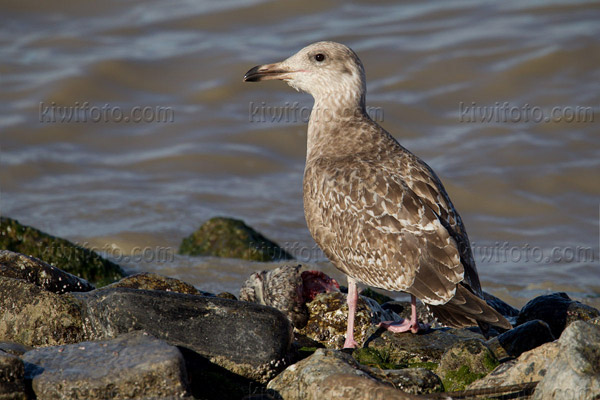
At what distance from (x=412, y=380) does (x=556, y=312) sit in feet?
7.17

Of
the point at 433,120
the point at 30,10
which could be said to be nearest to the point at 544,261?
the point at 433,120

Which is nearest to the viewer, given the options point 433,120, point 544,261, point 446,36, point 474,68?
point 544,261

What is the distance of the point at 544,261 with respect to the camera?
10719 mm

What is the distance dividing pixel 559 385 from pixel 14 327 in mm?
3453

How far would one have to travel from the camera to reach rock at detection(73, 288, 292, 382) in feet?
17.3

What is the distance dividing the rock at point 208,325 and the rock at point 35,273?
98 centimetres

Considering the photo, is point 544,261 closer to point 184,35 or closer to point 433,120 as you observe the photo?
point 433,120

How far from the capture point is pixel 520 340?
5762 millimetres

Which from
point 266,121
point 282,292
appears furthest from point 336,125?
point 266,121

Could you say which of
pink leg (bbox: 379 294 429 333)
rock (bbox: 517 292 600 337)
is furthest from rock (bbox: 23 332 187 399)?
rock (bbox: 517 292 600 337)

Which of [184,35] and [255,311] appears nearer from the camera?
[255,311]

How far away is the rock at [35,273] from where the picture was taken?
6.17 m

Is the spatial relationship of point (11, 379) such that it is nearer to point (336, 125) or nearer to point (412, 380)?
point (412, 380)

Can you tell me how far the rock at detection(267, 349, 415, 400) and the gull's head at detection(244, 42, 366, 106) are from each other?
2928 millimetres
